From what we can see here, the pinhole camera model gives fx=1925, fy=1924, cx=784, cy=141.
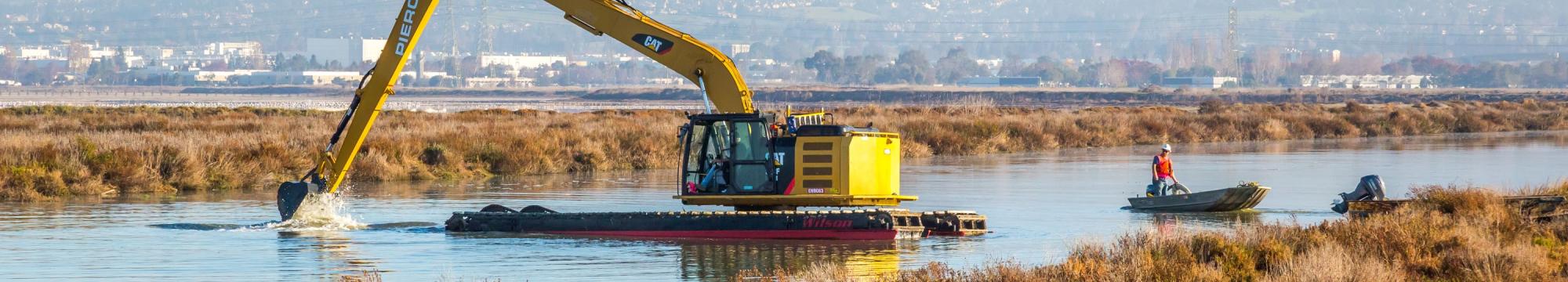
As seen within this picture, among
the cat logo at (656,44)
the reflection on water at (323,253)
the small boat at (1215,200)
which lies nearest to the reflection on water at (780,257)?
the cat logo at (656,44)

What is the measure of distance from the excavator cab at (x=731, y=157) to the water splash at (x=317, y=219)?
16.7 ft

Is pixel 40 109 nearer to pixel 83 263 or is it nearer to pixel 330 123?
pixel 330 123

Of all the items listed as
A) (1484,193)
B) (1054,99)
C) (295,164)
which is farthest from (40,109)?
(1054,99)

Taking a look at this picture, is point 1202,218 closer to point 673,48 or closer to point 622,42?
point 673,48

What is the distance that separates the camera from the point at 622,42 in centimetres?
2309

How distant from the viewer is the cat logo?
23.4m

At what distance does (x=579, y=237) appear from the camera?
23.6 m

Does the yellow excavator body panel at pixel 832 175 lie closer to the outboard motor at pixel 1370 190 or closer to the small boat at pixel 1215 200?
the outboard motor at pixel 1370 190

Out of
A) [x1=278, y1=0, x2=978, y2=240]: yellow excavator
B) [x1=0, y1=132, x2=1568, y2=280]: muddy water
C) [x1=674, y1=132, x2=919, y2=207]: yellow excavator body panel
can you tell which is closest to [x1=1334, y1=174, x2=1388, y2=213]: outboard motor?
[x1=0, y1=132, x2=1568, y2=280]: muddy water

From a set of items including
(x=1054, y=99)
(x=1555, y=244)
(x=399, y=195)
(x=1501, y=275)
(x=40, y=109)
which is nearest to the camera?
(x=1501, y=275)

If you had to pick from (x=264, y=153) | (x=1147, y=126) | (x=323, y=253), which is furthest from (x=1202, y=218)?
(x=1147, y=126)

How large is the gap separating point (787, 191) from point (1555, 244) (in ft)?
27.9

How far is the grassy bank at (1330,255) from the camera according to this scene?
49.6ft

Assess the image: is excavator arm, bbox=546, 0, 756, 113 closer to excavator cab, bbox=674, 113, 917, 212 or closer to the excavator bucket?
excavator cab, bbox=674, 113, 917, 212
